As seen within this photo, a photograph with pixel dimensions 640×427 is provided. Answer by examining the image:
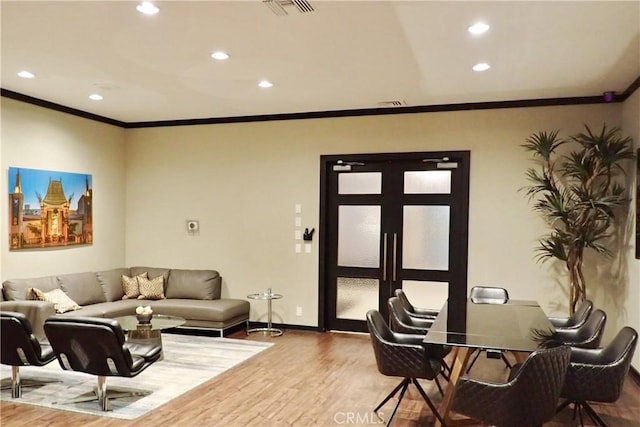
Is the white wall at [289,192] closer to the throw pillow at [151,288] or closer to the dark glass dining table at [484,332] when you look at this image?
the throw pillow at [151,288]

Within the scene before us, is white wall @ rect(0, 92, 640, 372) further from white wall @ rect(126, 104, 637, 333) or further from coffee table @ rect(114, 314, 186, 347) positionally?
coffee table @ rect(114, 314, 186, 347)

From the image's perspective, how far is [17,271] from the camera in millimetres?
5793

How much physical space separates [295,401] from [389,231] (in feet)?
9.46

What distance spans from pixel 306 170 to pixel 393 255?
1.62 m

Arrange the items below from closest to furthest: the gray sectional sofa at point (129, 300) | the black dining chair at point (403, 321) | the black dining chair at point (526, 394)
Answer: the black dining chair at point (526, 394), the black dining chair at point (403, 321), the gray sectional sofa at point (129, 300)

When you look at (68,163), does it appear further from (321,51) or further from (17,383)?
(321,51)

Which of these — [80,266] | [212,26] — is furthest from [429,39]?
[80,266]

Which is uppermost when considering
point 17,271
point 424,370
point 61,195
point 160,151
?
point 160,151

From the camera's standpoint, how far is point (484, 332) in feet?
11.2

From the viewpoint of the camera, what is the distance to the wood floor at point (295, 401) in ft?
12.1

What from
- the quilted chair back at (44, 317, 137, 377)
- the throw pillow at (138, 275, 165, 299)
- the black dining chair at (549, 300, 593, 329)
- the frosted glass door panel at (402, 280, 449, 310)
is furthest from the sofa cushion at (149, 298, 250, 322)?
the black dining chair at (549, 300, 593, 329)

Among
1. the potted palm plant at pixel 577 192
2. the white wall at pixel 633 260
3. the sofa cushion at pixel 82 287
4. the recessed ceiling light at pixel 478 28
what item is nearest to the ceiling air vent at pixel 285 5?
the recessed ceiling light at pixel 478 28

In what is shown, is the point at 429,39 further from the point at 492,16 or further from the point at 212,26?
the point at 212,26

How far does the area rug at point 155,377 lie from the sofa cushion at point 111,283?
1242 mm
